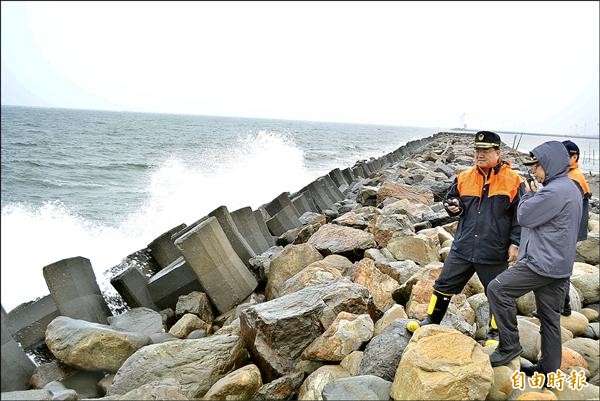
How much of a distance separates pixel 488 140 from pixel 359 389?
6.69 ft

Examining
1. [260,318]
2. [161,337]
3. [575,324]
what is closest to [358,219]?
[575,324]

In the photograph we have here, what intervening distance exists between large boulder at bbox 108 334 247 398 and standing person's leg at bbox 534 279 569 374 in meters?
2.18

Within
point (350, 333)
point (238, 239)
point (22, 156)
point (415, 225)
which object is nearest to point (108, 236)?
point (238, 239)

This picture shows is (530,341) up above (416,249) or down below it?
below

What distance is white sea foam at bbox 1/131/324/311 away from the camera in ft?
23.4

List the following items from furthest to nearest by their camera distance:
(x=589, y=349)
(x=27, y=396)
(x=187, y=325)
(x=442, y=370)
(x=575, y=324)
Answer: (x=187, y=325), (x=575, y=324), (x=589, y=349), (x=27, y=396), (x=442, y=370)

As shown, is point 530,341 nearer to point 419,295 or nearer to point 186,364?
point 419,295

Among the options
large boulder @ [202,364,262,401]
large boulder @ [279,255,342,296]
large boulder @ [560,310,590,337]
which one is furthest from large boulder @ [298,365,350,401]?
large boulder @ [560,310,590,337]

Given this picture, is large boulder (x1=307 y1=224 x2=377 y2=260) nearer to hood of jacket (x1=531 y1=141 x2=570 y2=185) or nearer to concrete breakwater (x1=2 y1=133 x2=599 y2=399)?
concrete breakwater (x1=2 y1=133 x2=599 y2=399)

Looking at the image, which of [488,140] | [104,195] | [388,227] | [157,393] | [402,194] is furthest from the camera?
[104,195]

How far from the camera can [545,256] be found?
9.42 ft

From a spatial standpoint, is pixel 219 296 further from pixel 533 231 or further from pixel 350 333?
pixel 533 231

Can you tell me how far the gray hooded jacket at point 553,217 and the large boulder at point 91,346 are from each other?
3266 mm

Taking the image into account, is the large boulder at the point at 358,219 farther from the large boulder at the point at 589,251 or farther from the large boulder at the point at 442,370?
the large boulder at the point at 442,370
